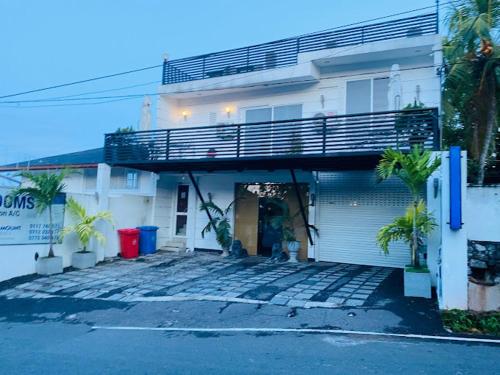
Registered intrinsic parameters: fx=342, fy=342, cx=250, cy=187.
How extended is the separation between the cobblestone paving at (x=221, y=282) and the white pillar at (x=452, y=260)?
4.88 ft

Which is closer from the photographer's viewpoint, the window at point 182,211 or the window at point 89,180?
the window at point 182,211

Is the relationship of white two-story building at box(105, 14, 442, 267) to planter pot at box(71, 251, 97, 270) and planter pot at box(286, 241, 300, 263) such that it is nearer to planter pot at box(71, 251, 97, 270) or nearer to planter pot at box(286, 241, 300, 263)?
planter pot at box(286, 241, 300, 263)

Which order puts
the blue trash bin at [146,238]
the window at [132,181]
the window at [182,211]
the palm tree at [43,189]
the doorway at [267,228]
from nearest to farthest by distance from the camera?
1. the palm tree at [43,189]
2. the doorway at [267,228]
3. the blue trash bin at [146,238]
4. the window at [182,211]
5. the window at [132,181]

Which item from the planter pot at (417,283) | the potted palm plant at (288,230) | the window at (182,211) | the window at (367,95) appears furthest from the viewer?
the window at (182,211)

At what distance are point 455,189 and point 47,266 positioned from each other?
10223mm

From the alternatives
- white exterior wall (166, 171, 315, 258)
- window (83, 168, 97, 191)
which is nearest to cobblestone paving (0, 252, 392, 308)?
white exterior wall (166, 171, 315, 258)

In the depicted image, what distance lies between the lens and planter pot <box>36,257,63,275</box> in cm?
960

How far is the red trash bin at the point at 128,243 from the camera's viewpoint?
12141 millimetres

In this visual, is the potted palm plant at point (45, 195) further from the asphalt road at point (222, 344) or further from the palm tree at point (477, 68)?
the palm tree at point (477, 68)

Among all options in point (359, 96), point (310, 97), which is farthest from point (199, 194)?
point (359, 96)

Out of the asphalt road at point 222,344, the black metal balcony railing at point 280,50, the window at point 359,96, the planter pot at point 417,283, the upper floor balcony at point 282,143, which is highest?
the black metal balcony railing at point 280,50

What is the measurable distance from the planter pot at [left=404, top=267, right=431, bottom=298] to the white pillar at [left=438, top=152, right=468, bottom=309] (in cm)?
49

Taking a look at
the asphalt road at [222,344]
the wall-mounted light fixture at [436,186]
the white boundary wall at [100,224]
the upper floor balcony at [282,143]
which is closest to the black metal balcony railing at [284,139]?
the upper floor balcony at [282,143]

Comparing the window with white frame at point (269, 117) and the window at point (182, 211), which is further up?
the window with white frame at point (269, 117)
